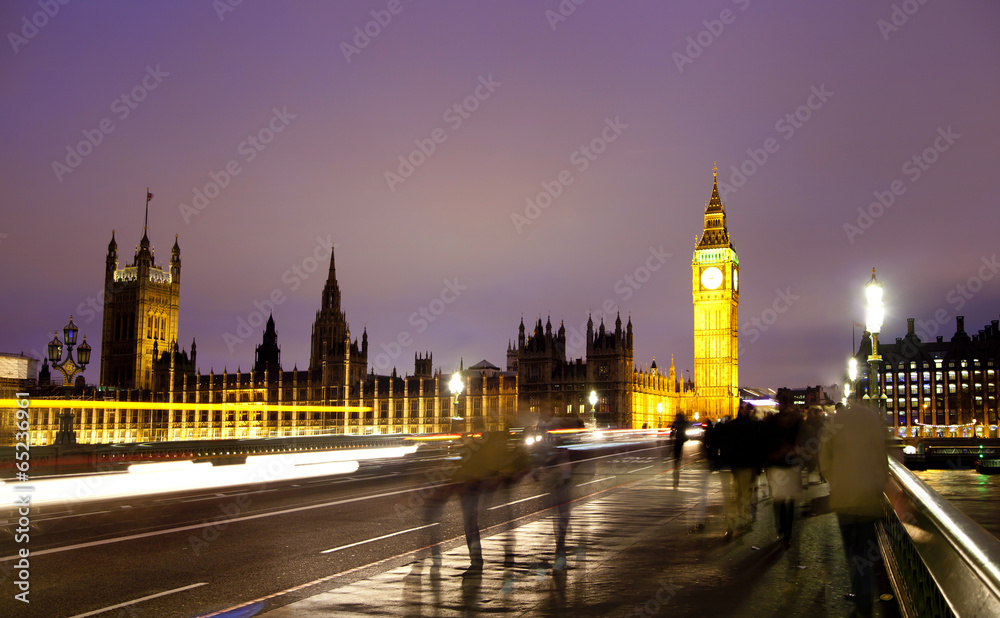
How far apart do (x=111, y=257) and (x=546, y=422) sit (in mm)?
153979

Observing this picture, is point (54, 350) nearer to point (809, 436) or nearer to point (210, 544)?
point (210, 544)

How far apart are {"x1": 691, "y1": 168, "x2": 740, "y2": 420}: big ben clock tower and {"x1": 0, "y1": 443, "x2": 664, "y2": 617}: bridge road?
9322cm

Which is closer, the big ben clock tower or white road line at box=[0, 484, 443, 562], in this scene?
white road line at box=[0, 484, 443, 562]

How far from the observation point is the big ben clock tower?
110062mm

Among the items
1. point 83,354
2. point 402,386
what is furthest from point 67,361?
point 402,386

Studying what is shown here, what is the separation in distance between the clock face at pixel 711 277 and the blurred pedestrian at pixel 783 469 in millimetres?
104619

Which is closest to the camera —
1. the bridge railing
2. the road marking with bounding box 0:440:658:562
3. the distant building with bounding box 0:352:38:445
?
the bridge railing

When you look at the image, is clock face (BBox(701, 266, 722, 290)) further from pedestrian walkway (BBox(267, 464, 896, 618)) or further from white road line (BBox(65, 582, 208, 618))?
white road line (BBox(65, 582, 208, 618))

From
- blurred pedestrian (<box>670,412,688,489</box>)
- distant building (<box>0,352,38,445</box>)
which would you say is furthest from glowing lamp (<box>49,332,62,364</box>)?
distant building (<box>0,352,38,445</box>)

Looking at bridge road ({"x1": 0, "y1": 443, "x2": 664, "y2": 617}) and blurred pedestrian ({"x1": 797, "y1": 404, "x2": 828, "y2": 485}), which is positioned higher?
blurred pedestrian ({"x1": 797, "y1": 404, "x2": 828, "y2": 485})

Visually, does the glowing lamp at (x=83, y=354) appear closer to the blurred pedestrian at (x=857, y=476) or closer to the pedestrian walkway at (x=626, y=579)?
the pedestrian walkway at (x=626, y=579)

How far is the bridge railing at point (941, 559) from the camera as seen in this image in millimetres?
3803

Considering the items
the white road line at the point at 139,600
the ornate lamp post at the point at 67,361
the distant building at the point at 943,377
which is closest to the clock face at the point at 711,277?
the distant building at the point at 943,377

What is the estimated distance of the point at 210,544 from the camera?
11.9 metres
